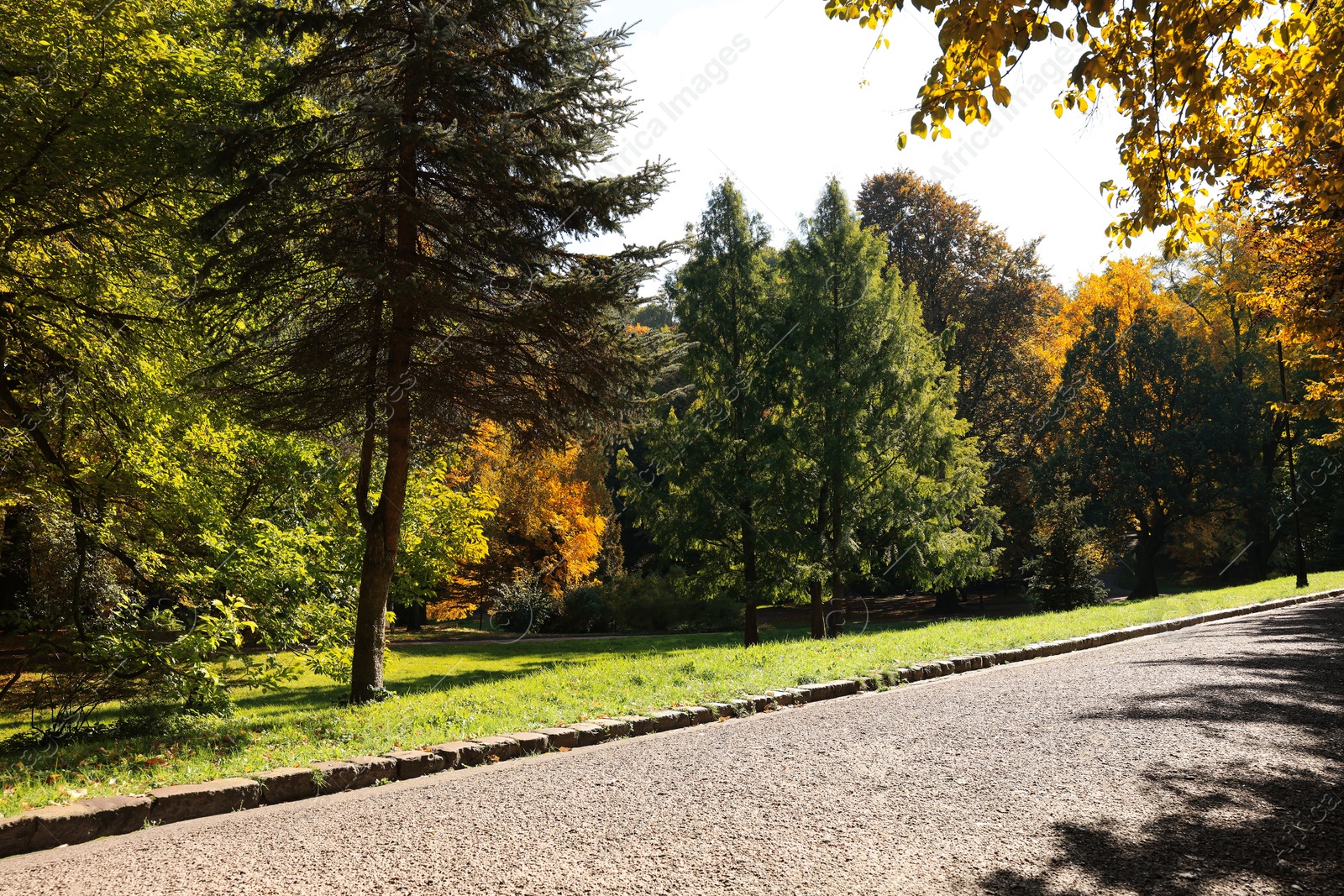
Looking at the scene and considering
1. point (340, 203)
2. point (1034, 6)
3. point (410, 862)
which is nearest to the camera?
point (410, 862)

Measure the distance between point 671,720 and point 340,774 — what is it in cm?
311

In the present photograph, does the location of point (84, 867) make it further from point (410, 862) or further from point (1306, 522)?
point (1306, 522)

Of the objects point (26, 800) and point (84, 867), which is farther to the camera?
point (26, 800)

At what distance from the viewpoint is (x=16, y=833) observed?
473 centimetres

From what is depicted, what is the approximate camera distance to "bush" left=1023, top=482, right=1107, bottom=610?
22922 mm

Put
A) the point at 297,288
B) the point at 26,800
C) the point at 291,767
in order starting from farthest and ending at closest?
the point at 297,288, the point at 291,767, the point at 26,800

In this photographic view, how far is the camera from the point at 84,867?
438cm

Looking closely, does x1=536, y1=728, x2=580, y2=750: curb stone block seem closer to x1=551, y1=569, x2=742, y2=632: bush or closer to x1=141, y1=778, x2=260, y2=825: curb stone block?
x1=141, y1=778, x2=260, y2=825: curb stone block

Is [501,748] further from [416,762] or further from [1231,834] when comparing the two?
[1231,834]

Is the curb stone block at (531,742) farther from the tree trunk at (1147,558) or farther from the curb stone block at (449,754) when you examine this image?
the tree trunk at (1147,558)

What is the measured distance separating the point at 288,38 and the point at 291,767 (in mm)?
8559

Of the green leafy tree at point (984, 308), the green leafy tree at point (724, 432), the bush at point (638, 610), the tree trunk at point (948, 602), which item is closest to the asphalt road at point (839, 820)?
the green leafy tree at point (724, 432)

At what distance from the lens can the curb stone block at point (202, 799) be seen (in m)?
5.27

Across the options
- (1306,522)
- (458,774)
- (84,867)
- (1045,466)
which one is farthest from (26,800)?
(1306,522)
